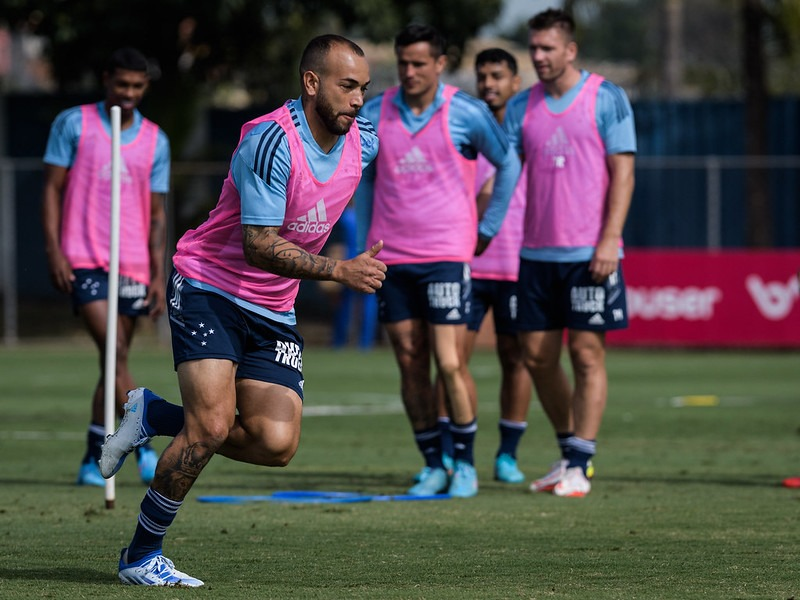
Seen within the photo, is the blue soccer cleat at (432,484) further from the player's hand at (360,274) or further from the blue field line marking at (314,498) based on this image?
the player's hand at (360,274)

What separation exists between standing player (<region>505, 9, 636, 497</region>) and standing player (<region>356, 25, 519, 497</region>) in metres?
0.28

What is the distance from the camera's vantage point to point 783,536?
730cm

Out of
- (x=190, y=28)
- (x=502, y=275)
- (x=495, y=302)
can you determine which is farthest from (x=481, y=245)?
(x=190, y=28)

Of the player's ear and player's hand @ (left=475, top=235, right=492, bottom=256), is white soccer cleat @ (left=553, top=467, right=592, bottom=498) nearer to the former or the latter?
player's hand @ (left=475, top=235, right=492, bottom=256)

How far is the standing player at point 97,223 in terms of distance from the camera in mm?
9680

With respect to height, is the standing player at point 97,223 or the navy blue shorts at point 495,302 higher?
the standing player at point 97,223

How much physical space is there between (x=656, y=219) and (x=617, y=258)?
2009 centimetres

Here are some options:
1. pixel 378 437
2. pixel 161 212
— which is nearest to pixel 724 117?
pixel 378 437

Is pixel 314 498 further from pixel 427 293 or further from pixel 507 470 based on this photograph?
pixel 507 470

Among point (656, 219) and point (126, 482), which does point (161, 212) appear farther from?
point (656, 219)

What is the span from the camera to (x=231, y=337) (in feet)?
20.8

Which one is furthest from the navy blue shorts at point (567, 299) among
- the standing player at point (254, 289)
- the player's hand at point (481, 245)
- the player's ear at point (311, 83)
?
the player's ear at point (311, 83)

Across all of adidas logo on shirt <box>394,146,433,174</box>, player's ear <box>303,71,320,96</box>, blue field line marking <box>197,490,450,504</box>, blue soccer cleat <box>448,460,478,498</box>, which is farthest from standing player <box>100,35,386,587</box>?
blue soccer cleat <box>448,460,478,498</box>

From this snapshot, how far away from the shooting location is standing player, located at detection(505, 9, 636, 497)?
29.8 feet
